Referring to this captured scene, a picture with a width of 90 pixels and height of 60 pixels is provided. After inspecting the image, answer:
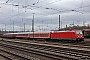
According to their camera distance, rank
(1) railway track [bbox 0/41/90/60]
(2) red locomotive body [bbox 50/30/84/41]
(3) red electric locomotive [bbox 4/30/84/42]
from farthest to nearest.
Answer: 1. (3) red electric locomotive [bbox 4/30/84/42]
2. (2) red locomotive body [bbox 50/30/84/41]
3. (1) railway track [bbox 0/41/90/60]

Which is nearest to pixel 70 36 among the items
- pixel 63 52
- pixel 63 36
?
pixel 63 36

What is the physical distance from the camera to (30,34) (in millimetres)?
62344

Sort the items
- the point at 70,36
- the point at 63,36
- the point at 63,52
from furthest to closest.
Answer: the point at 63,36 < the point at 70,36 < the point at 63,52

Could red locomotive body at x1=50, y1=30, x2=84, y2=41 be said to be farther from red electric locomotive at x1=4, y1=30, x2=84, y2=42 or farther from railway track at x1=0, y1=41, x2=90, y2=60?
railway track at x1=0, y1=41, x2=90, y2=60

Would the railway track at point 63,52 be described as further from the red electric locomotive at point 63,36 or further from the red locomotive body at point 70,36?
the red electric locomotive at point 63,36

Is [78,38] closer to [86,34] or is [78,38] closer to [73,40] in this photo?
[73,40]

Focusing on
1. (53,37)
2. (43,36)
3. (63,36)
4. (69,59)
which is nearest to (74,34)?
(63,36)

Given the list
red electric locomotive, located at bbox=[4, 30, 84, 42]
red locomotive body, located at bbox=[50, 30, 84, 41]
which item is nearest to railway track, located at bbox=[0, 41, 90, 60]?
red locomotive body, located at bbox=[50, 30, 84, 41]

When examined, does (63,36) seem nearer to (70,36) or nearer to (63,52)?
(70,36)

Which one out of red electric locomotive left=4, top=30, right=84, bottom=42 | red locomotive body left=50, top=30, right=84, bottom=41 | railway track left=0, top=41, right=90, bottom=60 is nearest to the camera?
railway track left=0, top=41, right=90, bottom=60

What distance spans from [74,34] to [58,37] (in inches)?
267

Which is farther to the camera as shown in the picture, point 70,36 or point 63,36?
point 63,36

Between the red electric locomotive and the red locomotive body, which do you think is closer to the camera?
the red locomotive body

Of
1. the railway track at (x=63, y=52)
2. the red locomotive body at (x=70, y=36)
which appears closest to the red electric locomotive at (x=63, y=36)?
the red locomotive body at (x=70, y=36)
